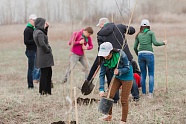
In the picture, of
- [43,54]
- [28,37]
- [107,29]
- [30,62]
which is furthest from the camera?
[30,62]

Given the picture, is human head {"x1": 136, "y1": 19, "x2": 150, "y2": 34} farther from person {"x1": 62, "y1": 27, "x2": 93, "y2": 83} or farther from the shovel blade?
the shovel blade

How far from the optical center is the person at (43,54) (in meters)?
7.42

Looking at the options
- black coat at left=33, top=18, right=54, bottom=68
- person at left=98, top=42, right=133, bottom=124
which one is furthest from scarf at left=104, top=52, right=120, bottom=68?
black coat at left=33, top=18, right=54, bottom=68

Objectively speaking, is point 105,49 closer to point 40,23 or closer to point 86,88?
point 86,88

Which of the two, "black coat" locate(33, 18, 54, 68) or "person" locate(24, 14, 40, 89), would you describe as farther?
"person" locate(24, 14, 40, 89)

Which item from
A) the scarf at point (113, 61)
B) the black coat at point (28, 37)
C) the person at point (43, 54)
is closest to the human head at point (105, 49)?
the scarf at point (113, 61)

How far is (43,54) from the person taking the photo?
761 cm

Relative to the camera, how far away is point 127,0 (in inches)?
199

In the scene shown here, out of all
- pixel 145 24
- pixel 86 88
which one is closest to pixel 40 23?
pixel 86 88

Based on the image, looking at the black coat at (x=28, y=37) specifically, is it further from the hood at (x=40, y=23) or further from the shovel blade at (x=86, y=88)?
the shovel blade at (x=86, y=88)

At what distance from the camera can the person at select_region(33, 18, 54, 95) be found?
292 inches

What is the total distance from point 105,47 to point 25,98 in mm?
3026

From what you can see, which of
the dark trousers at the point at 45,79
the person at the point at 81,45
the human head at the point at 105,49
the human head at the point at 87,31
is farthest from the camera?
the person at the point at 81,45

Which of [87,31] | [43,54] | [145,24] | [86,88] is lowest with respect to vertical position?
[86,88]
